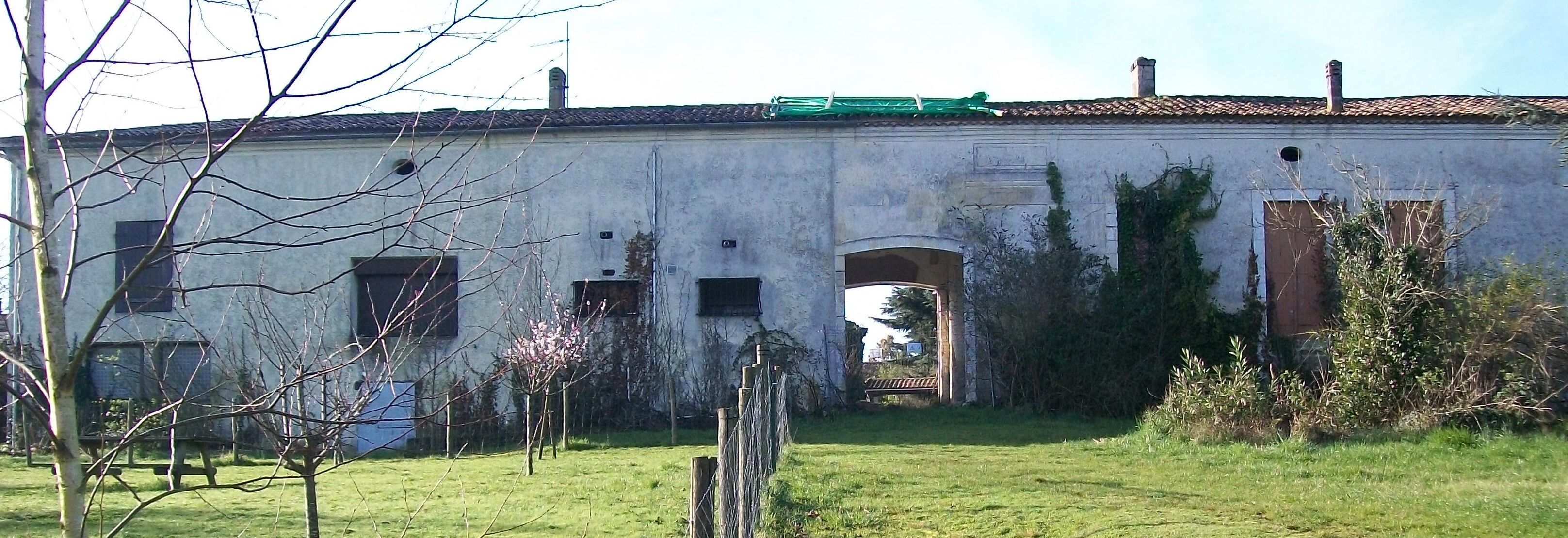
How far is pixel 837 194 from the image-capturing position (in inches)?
771

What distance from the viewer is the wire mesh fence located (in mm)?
4660

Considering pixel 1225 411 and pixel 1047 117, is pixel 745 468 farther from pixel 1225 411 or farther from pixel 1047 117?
pixel 1047 117

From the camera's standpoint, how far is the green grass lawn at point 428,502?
7918mm

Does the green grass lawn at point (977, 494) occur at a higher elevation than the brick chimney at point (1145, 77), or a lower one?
lower

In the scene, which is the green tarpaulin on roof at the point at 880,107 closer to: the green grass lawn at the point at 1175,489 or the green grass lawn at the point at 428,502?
the green grass lawn at the point at 1175,489

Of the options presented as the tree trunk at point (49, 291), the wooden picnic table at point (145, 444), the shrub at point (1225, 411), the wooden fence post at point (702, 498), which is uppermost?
the tree trunk at point (49, 291)

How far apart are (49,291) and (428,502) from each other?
7.47m

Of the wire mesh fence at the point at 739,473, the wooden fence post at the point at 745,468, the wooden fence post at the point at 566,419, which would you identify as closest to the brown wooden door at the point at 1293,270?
the wooden fence post at the point at 566,419

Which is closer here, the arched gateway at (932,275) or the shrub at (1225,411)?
the shrub at (1225,411)

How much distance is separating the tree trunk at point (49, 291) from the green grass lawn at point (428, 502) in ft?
11.8

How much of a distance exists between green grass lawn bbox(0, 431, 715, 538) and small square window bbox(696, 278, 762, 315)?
5.95 meters

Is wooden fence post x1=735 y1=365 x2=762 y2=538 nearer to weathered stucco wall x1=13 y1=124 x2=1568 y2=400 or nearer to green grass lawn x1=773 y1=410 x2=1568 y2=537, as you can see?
green grass lawn x1=773 y1=410 x2=1568 y2=537

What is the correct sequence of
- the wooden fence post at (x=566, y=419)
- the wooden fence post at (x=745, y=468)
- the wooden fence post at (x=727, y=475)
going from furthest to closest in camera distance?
1. the wooden fence post at (x=566, y=419)
2. the wooden fence post at (x=745, y=468)
3. the wooden fence post at (x=727, y=475)

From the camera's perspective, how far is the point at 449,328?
19266mm
